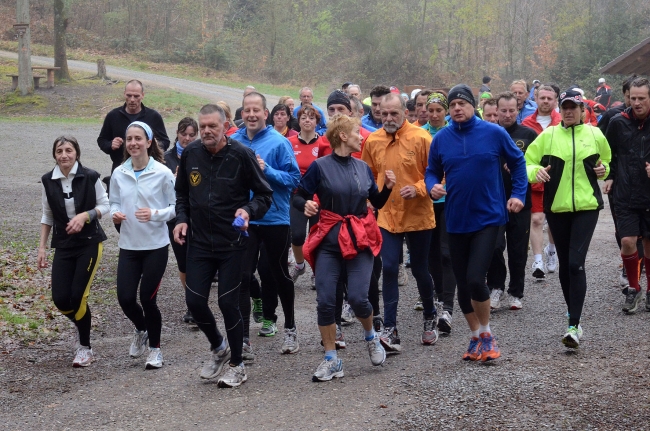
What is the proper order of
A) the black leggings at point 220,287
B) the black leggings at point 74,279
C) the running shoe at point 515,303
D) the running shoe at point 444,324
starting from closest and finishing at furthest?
the black leggings at point 220,287 → the black leggings at point 74,279 → the running shoe at point 444,324 → the running shoe at point 515,303

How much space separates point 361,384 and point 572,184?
2642 mm

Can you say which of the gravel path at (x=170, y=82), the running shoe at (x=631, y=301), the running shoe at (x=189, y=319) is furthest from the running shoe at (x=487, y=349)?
the gravel path at (x=170, y=82)

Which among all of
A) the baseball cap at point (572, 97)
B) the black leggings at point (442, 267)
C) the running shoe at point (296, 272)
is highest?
the baseball cap at point (572, 97)

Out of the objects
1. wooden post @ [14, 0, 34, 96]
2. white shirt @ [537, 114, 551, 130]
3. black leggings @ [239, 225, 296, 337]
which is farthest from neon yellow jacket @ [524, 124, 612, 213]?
wooden post @ [14, 0, 34, 96]

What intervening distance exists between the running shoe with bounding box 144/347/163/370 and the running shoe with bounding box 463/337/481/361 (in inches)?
100

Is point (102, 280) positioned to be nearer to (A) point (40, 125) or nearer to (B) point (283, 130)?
(B) point (283, 130)

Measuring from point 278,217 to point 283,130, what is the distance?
3593 mm

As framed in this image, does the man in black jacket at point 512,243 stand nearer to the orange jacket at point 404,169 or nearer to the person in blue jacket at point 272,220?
the orange jacket at point 404,169

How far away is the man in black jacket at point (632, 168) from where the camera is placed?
7824 millimetres

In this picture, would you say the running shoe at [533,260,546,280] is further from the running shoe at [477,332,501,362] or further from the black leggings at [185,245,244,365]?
the black leggings at [185,245,244,365]

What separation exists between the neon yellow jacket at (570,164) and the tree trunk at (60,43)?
31894 millimetres

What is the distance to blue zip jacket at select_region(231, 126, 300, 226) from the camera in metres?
7.05

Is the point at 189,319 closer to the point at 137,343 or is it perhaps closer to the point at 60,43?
the point at 137,343

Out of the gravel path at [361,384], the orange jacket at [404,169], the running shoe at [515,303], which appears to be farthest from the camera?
the running shoe at [515,303]
